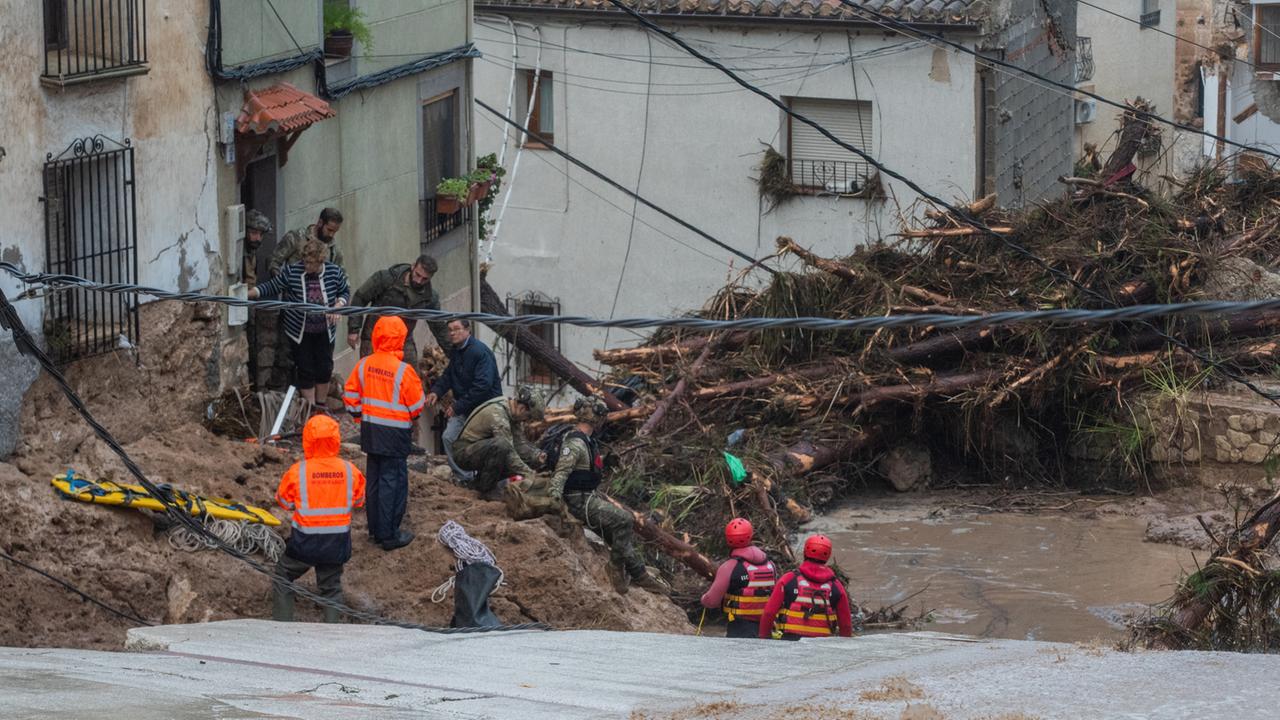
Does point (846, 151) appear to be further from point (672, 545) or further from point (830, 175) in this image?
point (672, 545)

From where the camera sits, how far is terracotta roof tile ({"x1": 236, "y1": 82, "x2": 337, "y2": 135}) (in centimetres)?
1292

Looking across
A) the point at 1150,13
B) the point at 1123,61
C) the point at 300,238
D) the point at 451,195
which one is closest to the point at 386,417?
the point at 300,238

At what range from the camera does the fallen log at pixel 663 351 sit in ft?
55.2

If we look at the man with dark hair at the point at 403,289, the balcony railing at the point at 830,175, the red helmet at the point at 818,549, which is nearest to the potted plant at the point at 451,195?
the man with dark hair at the point at 403,289

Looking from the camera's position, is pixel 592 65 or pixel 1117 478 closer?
pixel 1117 478

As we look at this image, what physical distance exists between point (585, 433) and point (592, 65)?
12.2 m

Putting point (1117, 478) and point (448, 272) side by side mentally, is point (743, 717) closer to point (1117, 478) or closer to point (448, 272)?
point (1117, 478)

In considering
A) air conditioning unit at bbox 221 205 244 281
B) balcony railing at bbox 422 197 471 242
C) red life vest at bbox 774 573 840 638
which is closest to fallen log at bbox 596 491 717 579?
red life vest at bbox 774 573 840 638

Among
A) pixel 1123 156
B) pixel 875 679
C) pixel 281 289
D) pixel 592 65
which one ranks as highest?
pixel 592 65

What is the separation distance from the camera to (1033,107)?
22641mm

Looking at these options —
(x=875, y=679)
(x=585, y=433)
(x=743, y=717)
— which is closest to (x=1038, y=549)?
(x=585, y=433)

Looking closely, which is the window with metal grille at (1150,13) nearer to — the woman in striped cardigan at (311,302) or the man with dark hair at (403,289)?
the man with dark hair at (403,289)

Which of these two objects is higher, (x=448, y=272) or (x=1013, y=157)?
(x=1013, y=157)

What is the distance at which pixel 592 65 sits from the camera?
76.3ft
